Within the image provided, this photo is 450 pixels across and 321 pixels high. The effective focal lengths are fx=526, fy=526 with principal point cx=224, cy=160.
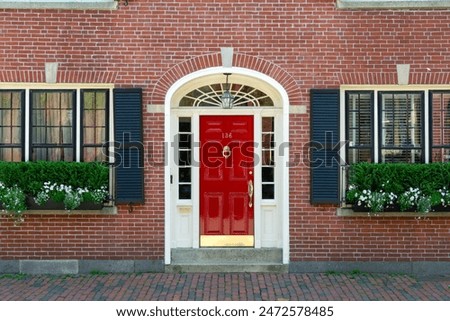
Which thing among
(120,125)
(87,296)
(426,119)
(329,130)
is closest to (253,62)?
(329,130)

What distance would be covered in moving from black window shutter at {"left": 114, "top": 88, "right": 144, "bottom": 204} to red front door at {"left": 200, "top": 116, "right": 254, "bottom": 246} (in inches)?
43.6

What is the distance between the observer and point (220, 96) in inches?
361

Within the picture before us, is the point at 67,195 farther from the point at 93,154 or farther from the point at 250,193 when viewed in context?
the point at 250,193

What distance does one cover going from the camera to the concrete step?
343 inches

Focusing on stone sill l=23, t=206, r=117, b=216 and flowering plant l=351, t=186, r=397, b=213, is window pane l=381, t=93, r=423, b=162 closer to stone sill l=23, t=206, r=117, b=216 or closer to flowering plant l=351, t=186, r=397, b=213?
flowering plant l=351, t=186, r=397, b=213

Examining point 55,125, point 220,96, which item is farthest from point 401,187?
point 55,125

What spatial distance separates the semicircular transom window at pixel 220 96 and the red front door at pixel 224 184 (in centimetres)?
27

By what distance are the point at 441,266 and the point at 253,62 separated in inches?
183

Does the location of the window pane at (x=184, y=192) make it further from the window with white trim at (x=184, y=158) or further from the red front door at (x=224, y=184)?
the red front door at (x=224, y=184)

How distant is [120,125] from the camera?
8.69 meters

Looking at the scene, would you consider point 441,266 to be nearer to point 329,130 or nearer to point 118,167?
point 329,130

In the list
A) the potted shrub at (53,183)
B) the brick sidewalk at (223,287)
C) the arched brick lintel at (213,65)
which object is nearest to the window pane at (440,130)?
the brick sidewalk at (223,287)

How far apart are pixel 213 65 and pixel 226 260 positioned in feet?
10.7

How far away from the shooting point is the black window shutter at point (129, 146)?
865 cm
